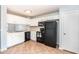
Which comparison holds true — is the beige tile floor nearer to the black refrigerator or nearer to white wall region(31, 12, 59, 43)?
the black refrigerator

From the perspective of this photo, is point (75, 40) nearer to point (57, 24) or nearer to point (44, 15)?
point (57, 24)

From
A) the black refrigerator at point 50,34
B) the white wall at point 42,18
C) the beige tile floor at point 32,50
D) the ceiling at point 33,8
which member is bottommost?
the beige tile floor at point 32,50

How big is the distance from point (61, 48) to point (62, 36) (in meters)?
0.51

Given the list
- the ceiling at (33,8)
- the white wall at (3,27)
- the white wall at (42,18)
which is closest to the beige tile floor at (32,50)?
the white wall at (3,27)

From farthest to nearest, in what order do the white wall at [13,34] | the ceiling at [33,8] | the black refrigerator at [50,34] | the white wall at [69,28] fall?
the black refrigerator at [50,34], the white wall at [13,34], the ceiling at [33,8], the white wall at [69,28]

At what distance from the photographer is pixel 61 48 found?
4.07 m

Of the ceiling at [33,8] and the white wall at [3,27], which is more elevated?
the ceiling at [33,8]

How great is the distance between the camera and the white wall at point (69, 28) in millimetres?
3566

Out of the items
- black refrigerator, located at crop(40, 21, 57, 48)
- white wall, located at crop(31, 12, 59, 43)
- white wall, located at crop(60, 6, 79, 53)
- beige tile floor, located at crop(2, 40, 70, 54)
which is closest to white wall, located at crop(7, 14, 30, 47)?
beige tile floor, located at crop(2, 40, 70, 54)

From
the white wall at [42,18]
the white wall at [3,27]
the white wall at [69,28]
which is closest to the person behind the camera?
the white wall at [69,28]

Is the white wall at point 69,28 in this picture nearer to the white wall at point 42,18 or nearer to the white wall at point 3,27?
the white wall at point 42,18

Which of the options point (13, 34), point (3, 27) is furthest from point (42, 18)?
point (3, 27)

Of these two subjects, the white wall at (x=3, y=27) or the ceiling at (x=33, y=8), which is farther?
the ceiling at (x=33, y=8)
